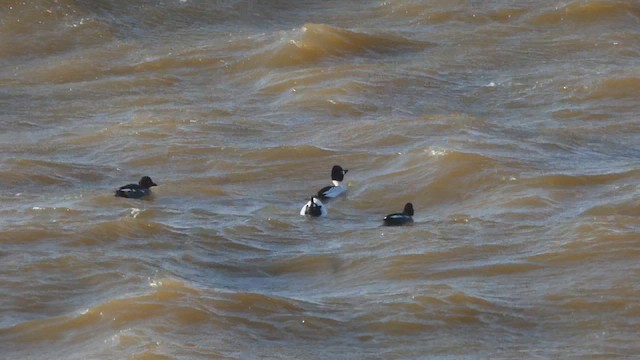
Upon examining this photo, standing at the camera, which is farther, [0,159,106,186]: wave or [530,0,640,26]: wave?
[530,0,640,26]: wave

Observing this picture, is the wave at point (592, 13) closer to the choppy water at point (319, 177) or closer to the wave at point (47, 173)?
the choppy water at point (319, 177)

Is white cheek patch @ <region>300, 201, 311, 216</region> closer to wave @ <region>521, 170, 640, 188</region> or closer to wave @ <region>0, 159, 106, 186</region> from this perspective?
wave @ <region>521, 170, 640, 188</region>

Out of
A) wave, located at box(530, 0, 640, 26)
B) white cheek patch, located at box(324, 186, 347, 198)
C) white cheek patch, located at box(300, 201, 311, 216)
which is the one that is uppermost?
wave, located at box(530, 0, 640, 26)

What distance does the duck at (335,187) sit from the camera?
1480 centimetres

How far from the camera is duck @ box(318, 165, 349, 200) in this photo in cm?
1480

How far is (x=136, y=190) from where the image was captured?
48.5 ft

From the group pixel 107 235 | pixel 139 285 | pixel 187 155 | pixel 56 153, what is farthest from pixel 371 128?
pixel 139 285

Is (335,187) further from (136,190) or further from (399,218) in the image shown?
(136,190)

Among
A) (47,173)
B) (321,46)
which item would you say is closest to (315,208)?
(47,173)

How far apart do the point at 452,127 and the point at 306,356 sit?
21.8 feet

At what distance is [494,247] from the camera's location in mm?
13328

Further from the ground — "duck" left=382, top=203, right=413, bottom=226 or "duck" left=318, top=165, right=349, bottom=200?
"duck" left=318, top=165, right=349, bottom=200

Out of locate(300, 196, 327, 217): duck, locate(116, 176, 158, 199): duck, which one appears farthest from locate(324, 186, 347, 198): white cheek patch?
locate(116, 176, 158, 199): duck

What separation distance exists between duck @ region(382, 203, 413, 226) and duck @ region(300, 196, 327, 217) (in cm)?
58
